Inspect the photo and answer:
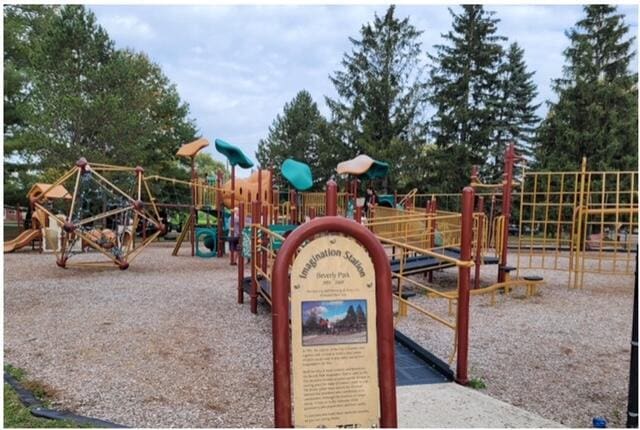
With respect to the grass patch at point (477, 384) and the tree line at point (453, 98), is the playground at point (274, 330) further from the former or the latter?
the tree line at point (453, 98)

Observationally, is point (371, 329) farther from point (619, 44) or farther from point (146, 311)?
point (619, 44)

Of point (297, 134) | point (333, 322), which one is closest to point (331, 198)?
point (333, 322)

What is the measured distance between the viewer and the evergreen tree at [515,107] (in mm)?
27203

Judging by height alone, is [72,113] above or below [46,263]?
above

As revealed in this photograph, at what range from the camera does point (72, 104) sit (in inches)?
693

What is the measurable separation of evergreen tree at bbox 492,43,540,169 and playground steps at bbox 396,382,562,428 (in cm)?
2495

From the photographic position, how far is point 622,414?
359 cm

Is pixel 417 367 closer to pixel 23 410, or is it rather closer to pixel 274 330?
pixel 274 330

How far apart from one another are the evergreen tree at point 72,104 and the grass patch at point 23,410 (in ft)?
52.2

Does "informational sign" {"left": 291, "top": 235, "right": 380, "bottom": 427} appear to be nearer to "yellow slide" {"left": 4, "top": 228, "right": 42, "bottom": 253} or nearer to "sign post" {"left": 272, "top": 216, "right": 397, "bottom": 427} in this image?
"sign post" {"left": 272, "top": 216, "right": 397, "bottom": 427}

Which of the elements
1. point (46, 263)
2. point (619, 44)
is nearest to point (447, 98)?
point (619, 44)

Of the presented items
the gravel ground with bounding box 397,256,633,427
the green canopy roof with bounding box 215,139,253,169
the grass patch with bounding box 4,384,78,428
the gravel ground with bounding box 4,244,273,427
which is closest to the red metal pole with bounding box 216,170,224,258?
the green canopy roof with bounding box 215,139,253,169

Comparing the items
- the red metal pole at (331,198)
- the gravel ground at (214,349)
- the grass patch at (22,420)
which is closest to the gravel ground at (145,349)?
the gravel ground at (214,349)

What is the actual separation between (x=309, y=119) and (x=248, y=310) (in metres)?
29.4
